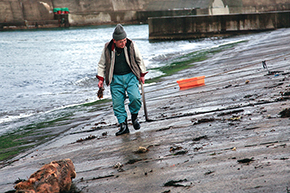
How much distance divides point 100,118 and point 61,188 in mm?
4204

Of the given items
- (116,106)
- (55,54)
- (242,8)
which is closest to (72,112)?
(116,106)

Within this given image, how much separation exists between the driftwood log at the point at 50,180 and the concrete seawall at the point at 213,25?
25.1 m

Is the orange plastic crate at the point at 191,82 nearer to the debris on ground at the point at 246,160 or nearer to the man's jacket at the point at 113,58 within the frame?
the man's jacket at the point at 113,58

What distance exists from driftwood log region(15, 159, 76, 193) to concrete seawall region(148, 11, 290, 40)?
987 inches

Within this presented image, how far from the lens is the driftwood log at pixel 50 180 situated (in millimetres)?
3000

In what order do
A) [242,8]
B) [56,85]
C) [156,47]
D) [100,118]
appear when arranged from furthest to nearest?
[242,8]
[156,47]
[56,85]
[100,118]

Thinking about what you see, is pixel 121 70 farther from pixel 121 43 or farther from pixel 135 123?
pixel 135 123

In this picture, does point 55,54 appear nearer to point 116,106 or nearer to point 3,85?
point 3,85

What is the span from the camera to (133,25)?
55.7 m

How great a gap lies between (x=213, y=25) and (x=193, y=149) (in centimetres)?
2461

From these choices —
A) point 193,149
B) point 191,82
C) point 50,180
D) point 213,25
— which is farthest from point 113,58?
point 213,25

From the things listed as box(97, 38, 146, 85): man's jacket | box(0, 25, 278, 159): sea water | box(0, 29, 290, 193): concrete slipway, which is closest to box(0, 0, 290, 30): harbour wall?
box(0, 25, 278, 159): sea water

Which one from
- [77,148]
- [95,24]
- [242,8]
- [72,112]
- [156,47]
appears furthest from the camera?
[95,24]

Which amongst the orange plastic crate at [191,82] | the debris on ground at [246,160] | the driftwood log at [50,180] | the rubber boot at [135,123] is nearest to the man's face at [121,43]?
the rubber boot at [135,123]
